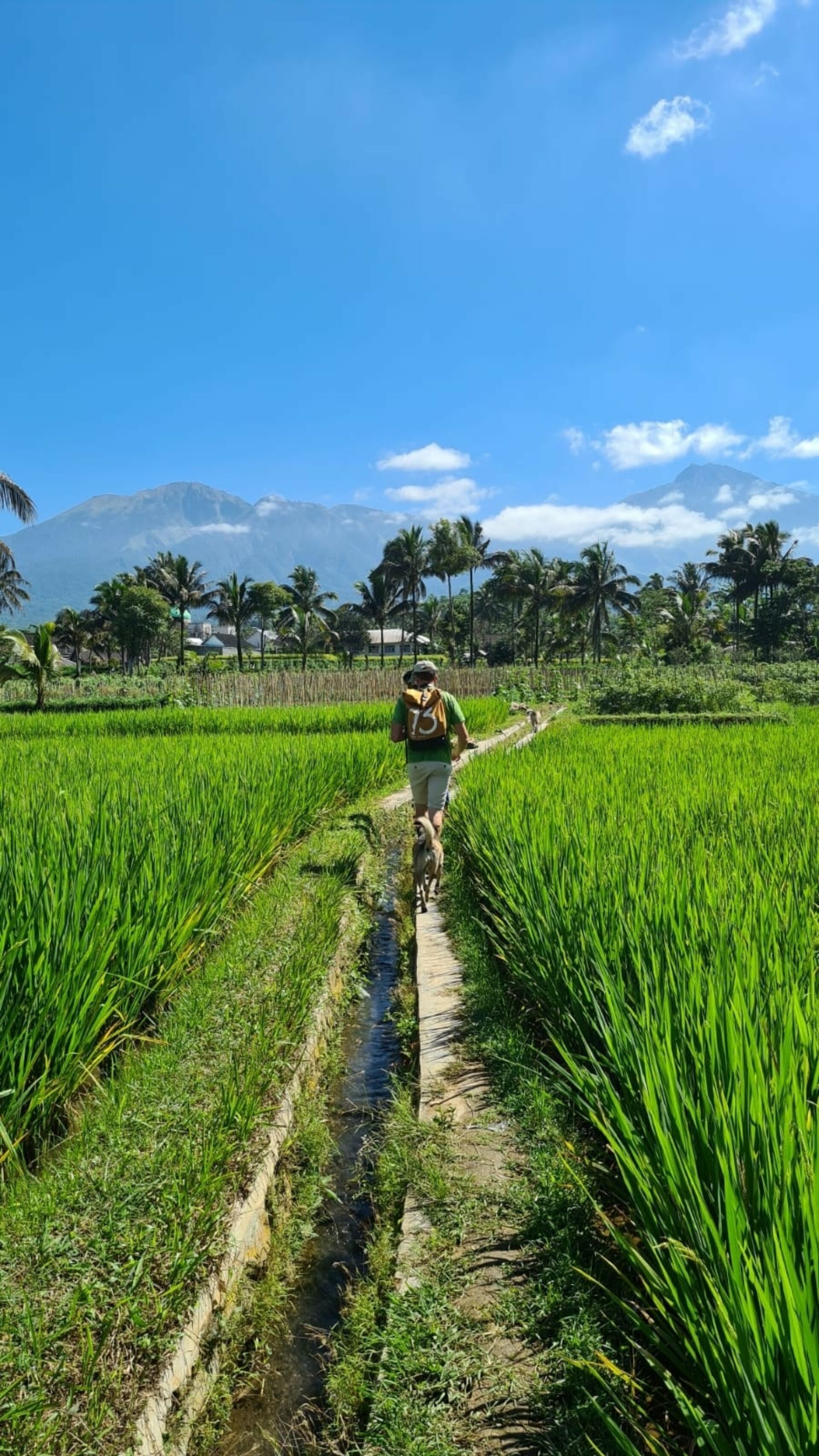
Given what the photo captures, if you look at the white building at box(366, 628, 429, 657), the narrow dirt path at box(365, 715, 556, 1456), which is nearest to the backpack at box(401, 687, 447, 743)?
the narrow dirt path at box(365, 715, 556, 1456)

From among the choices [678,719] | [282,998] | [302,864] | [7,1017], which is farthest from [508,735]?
[7,1017]

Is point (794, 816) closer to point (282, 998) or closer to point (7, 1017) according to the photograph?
point (282, 998)

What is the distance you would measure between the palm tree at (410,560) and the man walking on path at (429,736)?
38637mm

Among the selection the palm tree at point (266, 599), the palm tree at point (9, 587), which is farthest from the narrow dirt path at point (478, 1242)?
the palm tree at point (266, 599)

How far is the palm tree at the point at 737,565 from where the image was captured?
4809cm

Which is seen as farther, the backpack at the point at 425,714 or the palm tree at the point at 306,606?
the palm tree at the point at 306,606

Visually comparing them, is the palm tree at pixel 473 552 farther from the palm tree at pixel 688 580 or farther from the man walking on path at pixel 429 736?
the man walking on path at pixel 429 736

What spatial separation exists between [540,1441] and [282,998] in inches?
79.1

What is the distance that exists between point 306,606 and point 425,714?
44567mm

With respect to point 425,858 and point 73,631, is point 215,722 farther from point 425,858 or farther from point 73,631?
point 73,631

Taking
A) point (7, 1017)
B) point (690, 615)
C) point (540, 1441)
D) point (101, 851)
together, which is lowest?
point (540, 1441)

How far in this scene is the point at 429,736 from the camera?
4.79m

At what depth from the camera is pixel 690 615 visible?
44.1 metres

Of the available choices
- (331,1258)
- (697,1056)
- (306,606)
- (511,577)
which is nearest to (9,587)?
(306,606)
